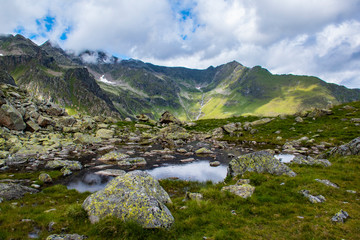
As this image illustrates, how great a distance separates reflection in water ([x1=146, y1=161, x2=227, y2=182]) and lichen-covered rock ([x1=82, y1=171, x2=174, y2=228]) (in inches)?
502

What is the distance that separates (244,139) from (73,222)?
51.5 m

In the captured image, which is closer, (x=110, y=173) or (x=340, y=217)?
(x=340, y=217)

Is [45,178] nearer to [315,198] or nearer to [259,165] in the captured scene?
[259,165]

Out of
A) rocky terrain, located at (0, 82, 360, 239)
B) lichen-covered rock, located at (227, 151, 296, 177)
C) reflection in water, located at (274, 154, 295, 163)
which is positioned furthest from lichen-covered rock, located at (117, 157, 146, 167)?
reflection in water, located at (274, 154, 295, 163)

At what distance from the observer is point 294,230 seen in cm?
838

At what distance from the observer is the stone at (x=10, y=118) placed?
3719 centimetres

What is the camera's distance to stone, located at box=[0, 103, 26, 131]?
37188 millimetres

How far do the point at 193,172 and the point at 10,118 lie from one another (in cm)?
4128

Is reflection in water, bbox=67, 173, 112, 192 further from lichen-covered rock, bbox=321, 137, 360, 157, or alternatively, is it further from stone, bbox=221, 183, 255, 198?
lichen-covered rock, bbox=321, 137, 360, 157

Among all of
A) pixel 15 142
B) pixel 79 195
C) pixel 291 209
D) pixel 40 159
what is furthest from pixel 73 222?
pixel 15 142

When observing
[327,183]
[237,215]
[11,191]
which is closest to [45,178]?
[11,191]

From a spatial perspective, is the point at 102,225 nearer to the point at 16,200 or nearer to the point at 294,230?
the point at 294,230

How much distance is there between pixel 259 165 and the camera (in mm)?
18109

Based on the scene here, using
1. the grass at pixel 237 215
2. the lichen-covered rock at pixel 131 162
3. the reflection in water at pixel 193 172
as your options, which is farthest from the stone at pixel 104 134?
the grass at pixel 237 215
